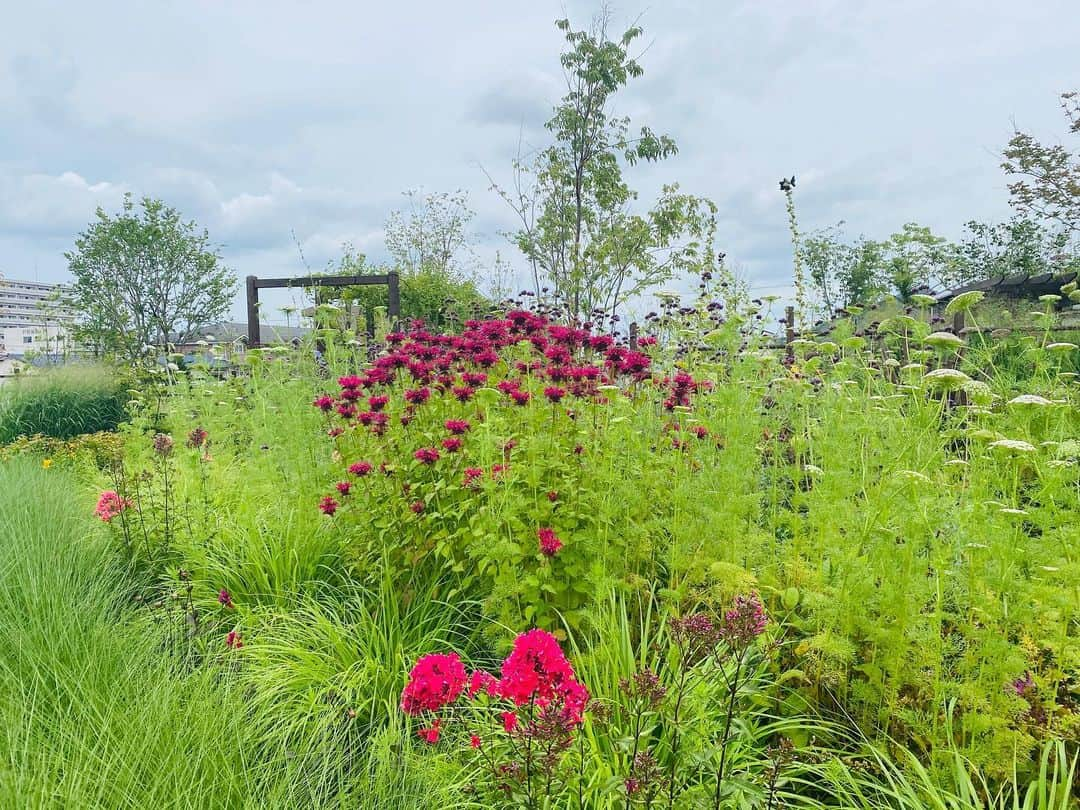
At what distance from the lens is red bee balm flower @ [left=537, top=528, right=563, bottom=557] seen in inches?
85.1

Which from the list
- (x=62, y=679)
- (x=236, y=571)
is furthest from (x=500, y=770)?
(x=236, y=571)

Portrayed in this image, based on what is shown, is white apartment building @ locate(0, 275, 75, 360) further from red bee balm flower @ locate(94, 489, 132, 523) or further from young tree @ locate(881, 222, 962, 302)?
young tree @ locate(881, 222, 962, 302)

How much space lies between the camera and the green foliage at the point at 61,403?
862cm

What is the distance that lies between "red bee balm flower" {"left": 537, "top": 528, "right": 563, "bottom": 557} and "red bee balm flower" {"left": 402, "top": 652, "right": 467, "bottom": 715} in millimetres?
784

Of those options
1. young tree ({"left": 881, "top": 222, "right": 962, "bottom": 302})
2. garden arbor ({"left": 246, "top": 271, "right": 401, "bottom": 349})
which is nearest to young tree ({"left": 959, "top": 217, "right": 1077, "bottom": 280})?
young tree ({"left": 881, "top": 222, "right": 962, "bottom": 302})

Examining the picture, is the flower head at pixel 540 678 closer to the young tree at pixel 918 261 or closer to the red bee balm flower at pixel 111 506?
the red bee balm flower at pixel 111 506

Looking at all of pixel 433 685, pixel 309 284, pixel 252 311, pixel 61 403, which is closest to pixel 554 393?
pixel 433 685

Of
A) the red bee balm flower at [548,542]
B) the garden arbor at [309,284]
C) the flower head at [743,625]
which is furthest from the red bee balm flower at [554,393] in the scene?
the garden arbor at [309,284]

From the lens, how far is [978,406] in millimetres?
2480

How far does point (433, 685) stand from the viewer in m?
1.38

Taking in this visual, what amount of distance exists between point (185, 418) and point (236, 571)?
112 inches

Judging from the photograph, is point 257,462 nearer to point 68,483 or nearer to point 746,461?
point 68,483

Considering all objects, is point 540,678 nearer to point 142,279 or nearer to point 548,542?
point 548,542

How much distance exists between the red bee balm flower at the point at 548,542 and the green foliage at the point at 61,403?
27.5ft
